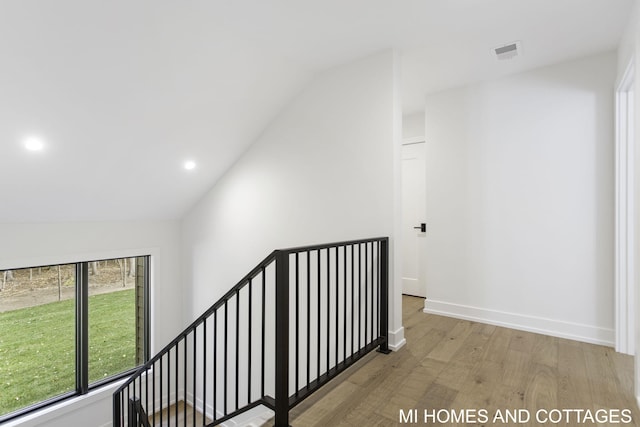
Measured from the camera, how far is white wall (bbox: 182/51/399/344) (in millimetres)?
2821

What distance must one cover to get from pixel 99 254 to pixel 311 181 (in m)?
2.79

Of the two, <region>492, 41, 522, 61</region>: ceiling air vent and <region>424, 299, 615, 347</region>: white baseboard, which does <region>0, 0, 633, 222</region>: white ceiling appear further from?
<region>424, 299, 615, 347</region>: white baseboard

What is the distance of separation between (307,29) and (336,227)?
167 cm

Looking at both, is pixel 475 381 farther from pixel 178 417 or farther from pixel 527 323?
pixel 178 417

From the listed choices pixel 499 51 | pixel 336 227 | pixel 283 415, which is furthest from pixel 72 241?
pixel 499 51

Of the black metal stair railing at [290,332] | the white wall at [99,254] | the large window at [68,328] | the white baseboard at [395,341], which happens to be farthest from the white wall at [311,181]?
the large window at [68,328]

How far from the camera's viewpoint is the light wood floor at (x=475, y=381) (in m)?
1.86

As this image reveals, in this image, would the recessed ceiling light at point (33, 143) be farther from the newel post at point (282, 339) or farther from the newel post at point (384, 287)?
the newel post at point (384, 287)

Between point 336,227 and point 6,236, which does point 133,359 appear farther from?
point 336,227

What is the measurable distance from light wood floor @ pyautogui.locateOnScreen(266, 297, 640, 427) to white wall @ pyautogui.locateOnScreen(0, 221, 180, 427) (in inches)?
132

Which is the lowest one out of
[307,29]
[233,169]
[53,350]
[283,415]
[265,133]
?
[53,350]

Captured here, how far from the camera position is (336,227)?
312 cm

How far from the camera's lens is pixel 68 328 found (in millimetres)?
3945

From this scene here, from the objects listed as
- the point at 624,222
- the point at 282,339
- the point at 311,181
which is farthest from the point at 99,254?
the point at 624,222
